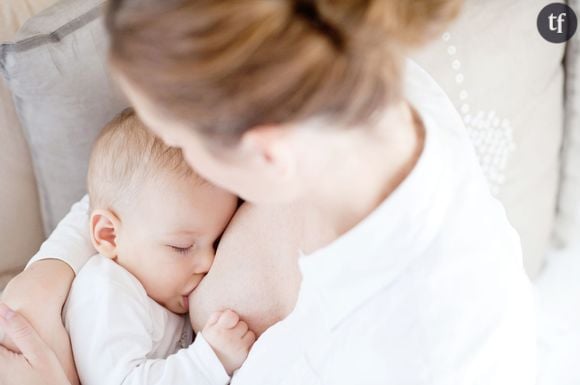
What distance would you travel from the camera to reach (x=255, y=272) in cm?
98

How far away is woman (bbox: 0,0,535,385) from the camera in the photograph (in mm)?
574

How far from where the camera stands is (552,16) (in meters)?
1.18

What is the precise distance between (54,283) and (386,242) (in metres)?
0.56

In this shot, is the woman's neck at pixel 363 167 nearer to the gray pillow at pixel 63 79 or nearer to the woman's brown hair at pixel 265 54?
A: the woman's brown hair at pixel 265 54

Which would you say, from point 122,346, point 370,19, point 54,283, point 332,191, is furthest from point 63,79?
point 370,19

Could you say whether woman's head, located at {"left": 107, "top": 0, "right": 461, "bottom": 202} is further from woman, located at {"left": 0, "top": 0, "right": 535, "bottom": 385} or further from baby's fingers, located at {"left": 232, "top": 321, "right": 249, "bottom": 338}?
baby's fingers, located at {"left": 232, "top": 321, "right": 249, "bottom": 338}

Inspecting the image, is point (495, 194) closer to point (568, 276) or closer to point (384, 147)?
point (568, 276)

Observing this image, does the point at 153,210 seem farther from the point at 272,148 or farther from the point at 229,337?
the point at 272,148

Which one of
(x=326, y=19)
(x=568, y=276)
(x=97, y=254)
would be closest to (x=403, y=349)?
(x=326, y=19)

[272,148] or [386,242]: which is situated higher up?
[272,148]

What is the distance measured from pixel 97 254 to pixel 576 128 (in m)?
0.90

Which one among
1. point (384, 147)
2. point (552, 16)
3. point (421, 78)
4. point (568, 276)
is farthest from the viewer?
point (568, 276)

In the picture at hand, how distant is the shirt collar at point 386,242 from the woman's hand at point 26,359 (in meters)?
0.40

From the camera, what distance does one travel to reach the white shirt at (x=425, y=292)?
2.38ft
